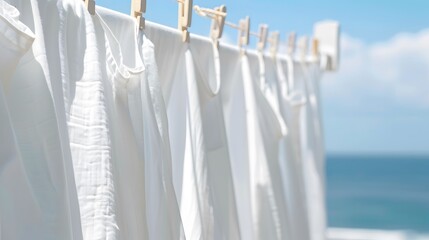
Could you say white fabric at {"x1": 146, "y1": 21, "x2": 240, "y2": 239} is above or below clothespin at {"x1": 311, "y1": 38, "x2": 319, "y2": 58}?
below

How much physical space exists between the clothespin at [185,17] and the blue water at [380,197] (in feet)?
54.7

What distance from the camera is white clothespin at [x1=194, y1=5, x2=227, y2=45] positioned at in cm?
150

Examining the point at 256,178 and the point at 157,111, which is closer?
the point at 157,111

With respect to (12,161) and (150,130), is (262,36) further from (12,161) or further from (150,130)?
(12,161)

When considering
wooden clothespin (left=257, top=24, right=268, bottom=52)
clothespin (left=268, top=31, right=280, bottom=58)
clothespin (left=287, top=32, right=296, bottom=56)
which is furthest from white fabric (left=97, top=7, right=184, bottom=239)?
clothespin (left=287, top=32, right=296, bottom=56)

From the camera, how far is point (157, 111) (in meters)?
1.19

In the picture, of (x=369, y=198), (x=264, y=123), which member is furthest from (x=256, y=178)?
(x=369, y=198)

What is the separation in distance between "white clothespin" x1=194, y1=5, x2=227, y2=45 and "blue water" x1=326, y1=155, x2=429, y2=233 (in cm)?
1649

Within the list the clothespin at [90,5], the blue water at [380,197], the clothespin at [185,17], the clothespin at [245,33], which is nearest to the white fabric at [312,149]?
the clothespin at [245,33]

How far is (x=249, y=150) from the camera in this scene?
1.72 metres

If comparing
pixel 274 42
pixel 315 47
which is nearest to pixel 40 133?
pixel 274 42

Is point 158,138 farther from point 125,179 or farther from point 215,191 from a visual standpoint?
point 215,191

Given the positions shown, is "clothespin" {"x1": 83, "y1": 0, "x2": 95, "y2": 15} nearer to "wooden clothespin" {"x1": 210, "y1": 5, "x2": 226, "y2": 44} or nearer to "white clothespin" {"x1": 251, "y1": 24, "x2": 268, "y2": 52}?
"wooden clothespin" {"x1": 210, "y1": 5, "x2": 226, "y2": 44}

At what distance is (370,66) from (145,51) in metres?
22.7
